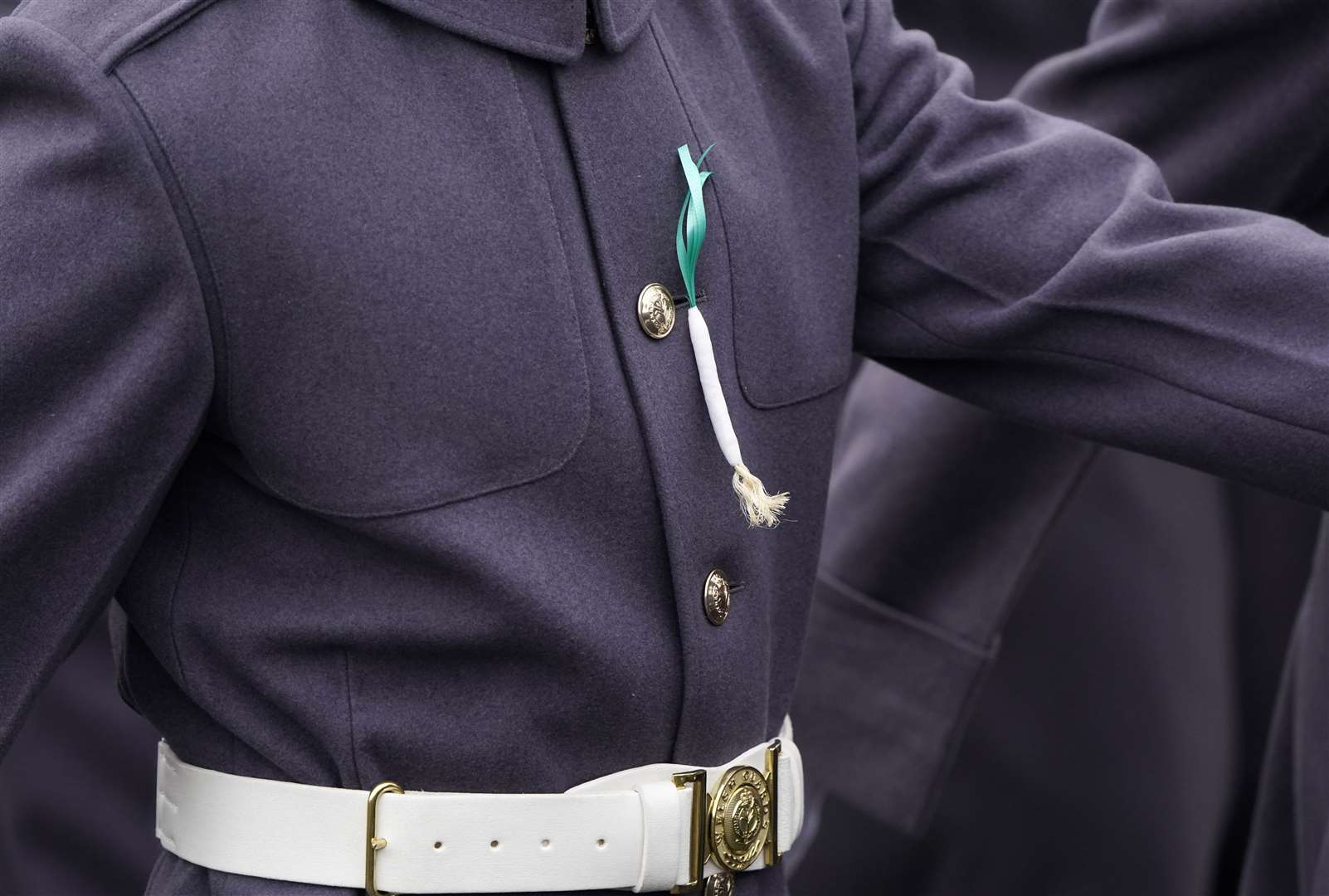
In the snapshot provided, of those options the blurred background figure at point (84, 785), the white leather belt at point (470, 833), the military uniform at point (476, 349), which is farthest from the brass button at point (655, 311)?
the blurred background figure at point (84, 785)

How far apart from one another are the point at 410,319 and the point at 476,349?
0.11 ft

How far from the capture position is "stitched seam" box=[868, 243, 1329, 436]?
3.04ft

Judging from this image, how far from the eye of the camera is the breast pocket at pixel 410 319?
2.55 ft

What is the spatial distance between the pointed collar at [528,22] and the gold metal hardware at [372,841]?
0.36m

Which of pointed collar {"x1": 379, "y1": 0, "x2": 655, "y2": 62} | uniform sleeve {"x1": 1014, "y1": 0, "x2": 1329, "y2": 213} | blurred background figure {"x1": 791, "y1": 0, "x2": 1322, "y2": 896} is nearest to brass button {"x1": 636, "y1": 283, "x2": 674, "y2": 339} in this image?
pointed collar {"x1": 379, "y1": 0, "x2": 655, "y2": 62}

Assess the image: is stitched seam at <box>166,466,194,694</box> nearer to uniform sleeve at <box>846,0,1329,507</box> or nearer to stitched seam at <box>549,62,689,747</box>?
stitched seam at <box>549,62,689,747</box>

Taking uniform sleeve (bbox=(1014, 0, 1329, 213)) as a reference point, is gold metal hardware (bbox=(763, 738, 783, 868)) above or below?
below

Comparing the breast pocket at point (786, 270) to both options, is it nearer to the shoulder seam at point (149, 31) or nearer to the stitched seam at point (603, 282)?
the stitched seam at point (603, 282)

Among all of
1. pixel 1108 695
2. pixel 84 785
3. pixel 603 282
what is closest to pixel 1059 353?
pixel 603 282

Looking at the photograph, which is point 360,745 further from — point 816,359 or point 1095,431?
point 1095,431

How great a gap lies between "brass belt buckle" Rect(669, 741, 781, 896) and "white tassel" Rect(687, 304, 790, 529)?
5.4 inches

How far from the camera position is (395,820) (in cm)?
82

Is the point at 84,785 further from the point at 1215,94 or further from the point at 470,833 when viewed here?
the point at 1215,94

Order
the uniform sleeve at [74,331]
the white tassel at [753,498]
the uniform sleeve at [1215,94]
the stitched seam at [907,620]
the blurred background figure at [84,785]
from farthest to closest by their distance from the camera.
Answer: the blurred background figure at [84,785] < the stitched seam at [907,620] < the uniform sleeve at [1215,94] < the white tassel at [753,498] < the uniform sleeve at [74,331]
